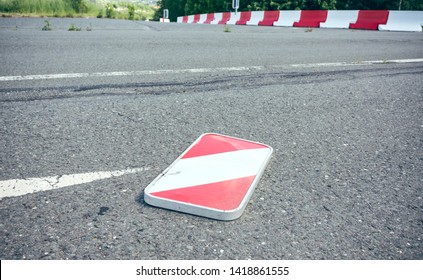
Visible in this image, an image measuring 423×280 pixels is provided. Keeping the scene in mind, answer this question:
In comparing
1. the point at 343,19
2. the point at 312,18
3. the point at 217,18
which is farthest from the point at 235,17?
the point at 343,19

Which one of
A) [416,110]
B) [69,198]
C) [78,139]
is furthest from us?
[416,110]

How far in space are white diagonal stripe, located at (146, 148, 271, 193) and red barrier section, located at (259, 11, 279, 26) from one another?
50.0 ft

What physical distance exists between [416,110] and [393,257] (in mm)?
2039

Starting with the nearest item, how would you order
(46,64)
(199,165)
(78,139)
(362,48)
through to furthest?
(199,165), (78,139), (46,64), (362,48)

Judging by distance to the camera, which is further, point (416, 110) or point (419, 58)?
point (419, 58)

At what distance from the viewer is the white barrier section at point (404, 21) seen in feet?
34.5

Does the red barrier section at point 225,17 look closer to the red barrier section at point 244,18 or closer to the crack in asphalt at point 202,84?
the red barrier section at point 244,18

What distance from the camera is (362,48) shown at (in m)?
5.77

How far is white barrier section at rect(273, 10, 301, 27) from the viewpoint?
14.3 metres

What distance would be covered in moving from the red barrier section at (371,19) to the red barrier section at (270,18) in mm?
4217
